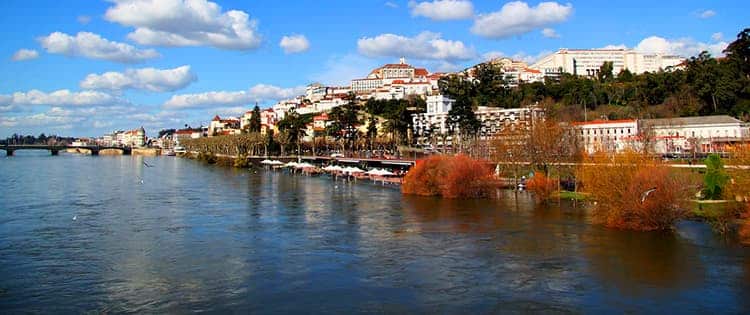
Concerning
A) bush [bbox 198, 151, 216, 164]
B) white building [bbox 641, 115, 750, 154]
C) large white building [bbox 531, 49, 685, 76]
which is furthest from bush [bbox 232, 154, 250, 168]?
large white building [bbox 531, 49, 685, 76]

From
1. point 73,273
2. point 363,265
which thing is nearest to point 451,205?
point 363,265

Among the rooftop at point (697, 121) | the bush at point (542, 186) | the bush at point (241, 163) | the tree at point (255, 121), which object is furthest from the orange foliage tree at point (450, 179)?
the tree at point (255, 121)

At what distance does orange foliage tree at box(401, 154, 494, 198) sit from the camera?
152 ft

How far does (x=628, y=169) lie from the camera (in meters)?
31.1

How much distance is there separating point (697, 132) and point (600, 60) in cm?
7926

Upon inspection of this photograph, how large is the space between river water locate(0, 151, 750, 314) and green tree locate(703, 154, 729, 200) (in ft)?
20.8

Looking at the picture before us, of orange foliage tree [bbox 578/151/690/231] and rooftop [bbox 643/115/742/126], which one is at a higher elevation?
rooftop [bbox 643/115/742/126]

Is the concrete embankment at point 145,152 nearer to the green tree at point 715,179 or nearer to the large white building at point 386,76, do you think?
the large white building at point 386,76

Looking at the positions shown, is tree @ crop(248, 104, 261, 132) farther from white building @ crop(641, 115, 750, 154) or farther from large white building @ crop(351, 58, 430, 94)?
white building @ crop(641, 115, 750, 154)

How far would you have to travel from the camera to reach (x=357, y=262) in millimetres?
23625

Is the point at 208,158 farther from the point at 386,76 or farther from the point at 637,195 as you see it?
the point at 637,195

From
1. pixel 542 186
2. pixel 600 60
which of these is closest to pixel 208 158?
pixel 542 186

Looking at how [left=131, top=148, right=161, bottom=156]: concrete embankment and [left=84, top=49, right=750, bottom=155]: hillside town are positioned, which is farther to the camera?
[left=131, top=148, right=161, bottom=156]: concrete embankment

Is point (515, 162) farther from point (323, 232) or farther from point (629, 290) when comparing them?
point (629, 290)
